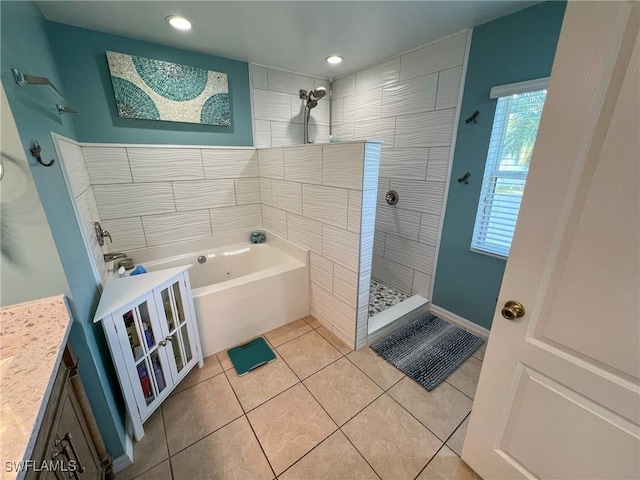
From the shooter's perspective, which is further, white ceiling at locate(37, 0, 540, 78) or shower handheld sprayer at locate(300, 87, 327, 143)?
shower handheld sprayer at locate(300, 87, 327, 143)

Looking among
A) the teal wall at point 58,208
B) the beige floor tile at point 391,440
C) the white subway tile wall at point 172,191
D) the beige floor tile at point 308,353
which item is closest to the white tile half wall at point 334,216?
the beige floor tile at point 308,353

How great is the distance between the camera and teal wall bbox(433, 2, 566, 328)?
5.02 feet

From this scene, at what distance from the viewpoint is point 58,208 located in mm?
1008

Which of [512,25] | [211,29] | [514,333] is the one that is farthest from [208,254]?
[512,25]

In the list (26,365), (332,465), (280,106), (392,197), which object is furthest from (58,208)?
(392,197)

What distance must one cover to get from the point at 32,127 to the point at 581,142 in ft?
5.81

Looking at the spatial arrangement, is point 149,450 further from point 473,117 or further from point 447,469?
point 473,117

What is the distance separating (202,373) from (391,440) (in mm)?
1282

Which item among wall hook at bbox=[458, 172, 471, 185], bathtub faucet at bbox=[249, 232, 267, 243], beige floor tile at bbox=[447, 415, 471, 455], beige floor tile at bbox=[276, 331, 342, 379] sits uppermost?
wall hook at bbox=[458, 172, 471, 185]

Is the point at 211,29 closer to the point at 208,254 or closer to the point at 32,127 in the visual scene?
the point at 32,127

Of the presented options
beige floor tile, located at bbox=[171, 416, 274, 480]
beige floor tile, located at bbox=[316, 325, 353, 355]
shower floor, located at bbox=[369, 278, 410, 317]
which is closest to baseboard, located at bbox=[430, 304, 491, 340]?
shower floor, located at bbox=[369, 278, 410, 317]

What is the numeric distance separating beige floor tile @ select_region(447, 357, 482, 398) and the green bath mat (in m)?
1.27

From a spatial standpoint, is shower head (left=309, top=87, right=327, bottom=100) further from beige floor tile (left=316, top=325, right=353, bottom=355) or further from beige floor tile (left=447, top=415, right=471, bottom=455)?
beige floor tile (left=447, top=415, right=471, bottom=455)

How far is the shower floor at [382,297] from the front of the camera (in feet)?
7.97
